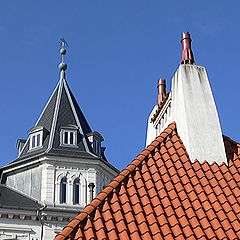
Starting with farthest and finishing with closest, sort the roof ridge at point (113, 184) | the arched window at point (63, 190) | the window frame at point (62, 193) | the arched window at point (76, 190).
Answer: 1. the arched window at point (76, 190)
2. the arched window at point (63, 190)
3. the window frame at point (62, 193)
4. the roof ridge at point (113, 184)

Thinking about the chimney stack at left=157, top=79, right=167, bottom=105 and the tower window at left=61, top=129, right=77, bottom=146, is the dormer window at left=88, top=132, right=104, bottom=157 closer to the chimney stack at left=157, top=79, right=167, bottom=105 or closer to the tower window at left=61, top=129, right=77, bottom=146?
the tower window at left=61, top=129, right=77, bottom=146

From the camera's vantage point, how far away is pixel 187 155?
445 inches

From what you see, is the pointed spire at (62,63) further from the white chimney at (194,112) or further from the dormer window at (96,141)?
the white chimney at (194,112)

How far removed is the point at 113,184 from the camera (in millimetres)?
10422

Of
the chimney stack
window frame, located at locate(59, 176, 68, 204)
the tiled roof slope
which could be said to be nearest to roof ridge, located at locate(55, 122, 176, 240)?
the tiled roof slope

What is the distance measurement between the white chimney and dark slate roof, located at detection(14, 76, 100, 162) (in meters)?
33.9

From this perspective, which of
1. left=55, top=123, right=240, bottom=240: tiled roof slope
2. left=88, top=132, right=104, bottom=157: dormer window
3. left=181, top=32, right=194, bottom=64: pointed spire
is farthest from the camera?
left=88, top=132, right=104, bottom=157: dormer window

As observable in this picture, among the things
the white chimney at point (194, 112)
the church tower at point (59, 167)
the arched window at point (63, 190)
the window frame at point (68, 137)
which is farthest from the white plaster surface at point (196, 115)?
the window frame at point (68, 137)

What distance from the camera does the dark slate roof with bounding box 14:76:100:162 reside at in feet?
154

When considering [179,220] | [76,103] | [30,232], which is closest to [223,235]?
[179,220]

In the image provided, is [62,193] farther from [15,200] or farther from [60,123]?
[60,123]

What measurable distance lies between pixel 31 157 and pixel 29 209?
465 centimetres

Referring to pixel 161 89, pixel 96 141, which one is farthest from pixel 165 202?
pixel 96 141

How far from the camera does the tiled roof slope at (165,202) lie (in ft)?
31.2
